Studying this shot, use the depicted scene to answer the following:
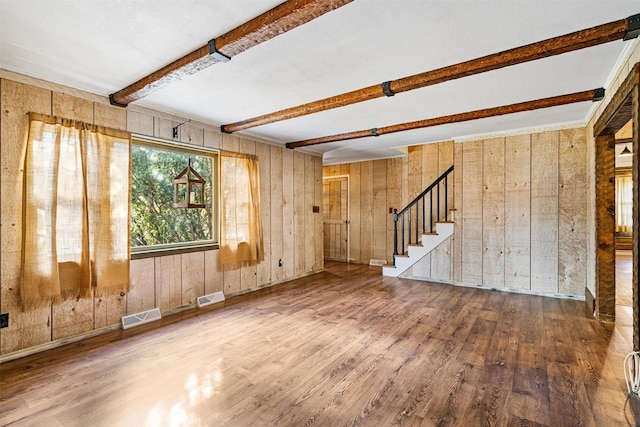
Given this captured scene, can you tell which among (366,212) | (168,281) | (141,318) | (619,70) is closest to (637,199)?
(619,70)

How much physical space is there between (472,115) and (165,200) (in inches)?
168

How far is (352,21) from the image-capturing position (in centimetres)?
205

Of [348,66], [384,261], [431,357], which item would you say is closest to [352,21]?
[348,66]

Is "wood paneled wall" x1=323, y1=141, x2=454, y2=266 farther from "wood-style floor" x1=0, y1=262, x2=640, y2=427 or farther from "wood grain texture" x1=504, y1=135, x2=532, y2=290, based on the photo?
"wood-style floor" x1=0, y1=262, x2=640, y2=427

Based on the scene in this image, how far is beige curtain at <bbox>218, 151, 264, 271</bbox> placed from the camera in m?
4.50

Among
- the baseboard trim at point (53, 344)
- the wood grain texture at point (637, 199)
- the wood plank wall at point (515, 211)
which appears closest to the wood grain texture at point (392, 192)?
the wood plank wall at point (515, 211)

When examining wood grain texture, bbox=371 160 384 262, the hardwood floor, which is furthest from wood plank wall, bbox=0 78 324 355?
the hardwood floor

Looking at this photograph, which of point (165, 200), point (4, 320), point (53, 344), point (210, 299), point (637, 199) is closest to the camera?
point (637, 199)

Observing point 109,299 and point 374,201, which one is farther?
point 374,201

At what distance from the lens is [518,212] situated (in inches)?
194

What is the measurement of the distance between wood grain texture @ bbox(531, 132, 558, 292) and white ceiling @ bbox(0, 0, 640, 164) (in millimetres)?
868

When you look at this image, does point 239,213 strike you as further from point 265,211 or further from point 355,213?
point 355,213

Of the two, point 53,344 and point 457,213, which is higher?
point 457,213

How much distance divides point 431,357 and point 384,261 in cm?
453
